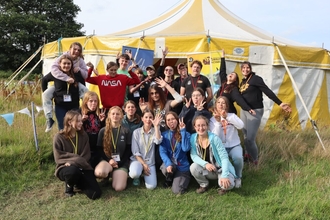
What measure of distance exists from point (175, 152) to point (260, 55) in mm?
4498

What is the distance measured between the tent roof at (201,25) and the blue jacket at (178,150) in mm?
4121

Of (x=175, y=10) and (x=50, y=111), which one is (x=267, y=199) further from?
(x=175, y=10)

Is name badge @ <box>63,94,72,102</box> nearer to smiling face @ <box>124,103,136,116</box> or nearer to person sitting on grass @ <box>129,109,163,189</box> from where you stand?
smiling face @ <box>124,103,136,116</box>

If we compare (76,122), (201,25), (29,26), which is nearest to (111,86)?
(76,122)

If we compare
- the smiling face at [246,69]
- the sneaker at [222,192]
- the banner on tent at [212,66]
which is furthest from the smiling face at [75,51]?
the banner on tent at [212,66]

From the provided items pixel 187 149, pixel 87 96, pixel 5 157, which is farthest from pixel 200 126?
pixel 5 157

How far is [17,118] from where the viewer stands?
5.87 m

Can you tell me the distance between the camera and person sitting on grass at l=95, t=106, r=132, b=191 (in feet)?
12.6

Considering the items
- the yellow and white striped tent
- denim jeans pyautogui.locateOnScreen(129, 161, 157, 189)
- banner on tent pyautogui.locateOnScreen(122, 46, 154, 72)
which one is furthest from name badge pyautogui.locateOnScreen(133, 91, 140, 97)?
the yellow and white striped tent

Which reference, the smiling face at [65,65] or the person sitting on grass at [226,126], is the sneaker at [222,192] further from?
the smiling face at [65,65]

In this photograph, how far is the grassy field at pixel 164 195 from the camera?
324cm

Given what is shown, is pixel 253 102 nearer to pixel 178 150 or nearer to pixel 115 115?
pixel 178 150

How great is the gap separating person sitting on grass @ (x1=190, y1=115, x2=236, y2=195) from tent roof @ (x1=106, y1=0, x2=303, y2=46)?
13.9ft

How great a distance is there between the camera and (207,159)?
3771 millimetres
